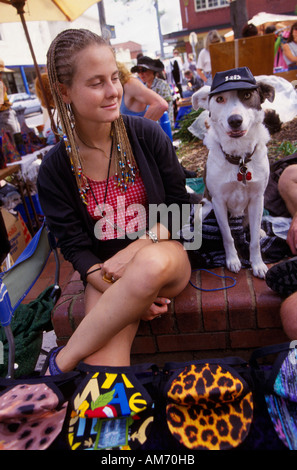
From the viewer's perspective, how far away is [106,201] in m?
1.75

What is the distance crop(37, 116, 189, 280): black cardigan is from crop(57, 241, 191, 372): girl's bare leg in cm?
32

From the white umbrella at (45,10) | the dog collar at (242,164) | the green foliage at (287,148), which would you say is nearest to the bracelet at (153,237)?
the dog collar at (242,164)

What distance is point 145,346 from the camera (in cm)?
185

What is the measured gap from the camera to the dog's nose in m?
1.50

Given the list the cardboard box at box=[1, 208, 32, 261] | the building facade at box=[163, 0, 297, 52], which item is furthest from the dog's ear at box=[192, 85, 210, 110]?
the building facade at box=[163, 0, 297, 52]

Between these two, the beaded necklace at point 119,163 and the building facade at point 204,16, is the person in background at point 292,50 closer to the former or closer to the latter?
the beaded necklace at point 119,163

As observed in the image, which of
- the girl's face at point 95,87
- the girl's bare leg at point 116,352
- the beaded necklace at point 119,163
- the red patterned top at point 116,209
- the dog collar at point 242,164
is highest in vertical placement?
the girl's face at point 95,87

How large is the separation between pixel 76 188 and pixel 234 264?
954 millimetres

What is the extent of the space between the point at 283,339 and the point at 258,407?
0.45 metres

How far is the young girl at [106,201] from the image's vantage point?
142 centimetres

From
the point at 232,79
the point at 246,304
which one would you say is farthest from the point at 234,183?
the point at 246,304

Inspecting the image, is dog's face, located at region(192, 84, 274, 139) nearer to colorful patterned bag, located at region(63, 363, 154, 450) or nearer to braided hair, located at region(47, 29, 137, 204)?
braided hair, located at region(47, 29, 137, 204)

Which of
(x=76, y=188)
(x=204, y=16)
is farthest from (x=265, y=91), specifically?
(x=204, y=16)

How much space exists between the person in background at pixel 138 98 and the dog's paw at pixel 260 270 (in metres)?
2.26
